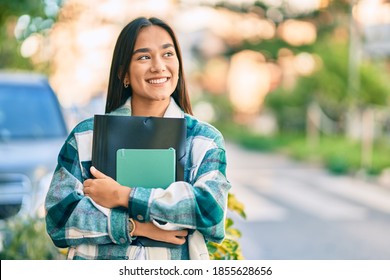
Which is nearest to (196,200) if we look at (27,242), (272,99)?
(27,242)

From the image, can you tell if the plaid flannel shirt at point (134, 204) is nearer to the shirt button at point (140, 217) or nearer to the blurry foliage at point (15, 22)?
the shirt button at point (140, 217)

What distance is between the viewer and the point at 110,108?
210 cm

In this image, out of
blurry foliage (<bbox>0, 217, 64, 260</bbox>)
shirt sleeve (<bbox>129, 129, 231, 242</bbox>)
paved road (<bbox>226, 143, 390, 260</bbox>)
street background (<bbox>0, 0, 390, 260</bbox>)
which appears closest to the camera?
shirt sleeve (<bbox>129, 129, 231, 242</bbox>)

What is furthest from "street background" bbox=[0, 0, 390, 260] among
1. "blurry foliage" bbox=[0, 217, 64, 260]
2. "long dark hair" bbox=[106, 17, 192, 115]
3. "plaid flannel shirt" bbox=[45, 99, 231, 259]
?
"plaid flannel shirt" bbox=[45, 99, 231, 259]

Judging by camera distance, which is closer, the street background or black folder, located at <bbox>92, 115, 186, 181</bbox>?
black folder, located at <bbox>92, 115, 186, 181</bbox>

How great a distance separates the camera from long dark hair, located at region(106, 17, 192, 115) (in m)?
2.02

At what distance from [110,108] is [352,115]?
19.6 m

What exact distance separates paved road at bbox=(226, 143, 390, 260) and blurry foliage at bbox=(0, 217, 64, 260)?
48.2 inches

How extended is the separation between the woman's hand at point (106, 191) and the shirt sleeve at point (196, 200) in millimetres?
27

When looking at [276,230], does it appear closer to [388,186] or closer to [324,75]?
[388,186]

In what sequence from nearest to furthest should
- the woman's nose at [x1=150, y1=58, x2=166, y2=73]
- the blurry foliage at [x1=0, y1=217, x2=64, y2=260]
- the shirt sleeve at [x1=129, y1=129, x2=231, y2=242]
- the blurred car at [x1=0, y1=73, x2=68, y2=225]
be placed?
the shirt sleeve at [x1=129, y1=129, x2=231, y2=242]
the woman's nose at [x1=150, y1=58, x2=166, y2=73]
the blurry foliage at [x1=0, y1=217, x2=64, y2=260]
the blurred car at [x1=0, y1=73, x2=68, y2=225]

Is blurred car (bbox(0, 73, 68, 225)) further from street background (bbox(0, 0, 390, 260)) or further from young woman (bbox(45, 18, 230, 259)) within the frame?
young woman (bbox(45, 18, 230, 259))

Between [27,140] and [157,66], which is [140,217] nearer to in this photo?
[157,66]
